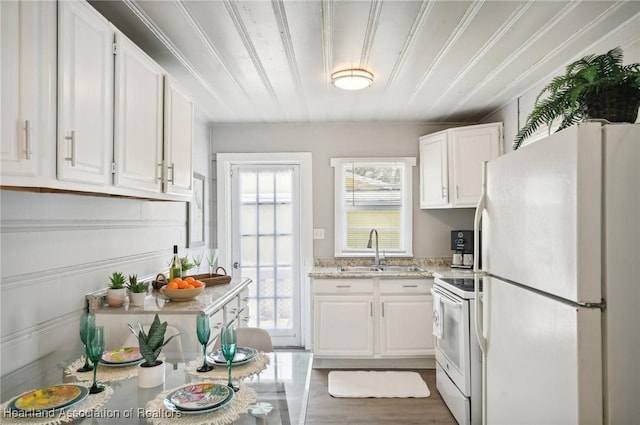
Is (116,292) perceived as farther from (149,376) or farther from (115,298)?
(149,376)

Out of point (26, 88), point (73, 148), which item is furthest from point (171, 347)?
point (26, 88)

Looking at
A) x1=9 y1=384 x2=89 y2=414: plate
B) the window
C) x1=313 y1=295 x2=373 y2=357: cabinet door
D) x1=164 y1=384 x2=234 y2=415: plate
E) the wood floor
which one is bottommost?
the wood floor

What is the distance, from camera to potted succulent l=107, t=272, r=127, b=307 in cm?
223

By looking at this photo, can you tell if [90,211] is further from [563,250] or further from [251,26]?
[563,250]

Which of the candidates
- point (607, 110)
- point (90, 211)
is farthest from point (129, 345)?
point (607, 110)

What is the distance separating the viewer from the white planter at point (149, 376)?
1.45 meters

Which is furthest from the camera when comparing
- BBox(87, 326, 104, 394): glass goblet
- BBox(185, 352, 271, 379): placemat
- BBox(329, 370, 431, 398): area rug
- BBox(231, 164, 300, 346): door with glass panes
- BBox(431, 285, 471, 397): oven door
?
BBox(231, 164, 300, 346): door with glass panes

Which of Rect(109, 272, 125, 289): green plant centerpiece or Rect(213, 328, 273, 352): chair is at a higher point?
Rect(109, 272, 125, 289): green plant centerpiece

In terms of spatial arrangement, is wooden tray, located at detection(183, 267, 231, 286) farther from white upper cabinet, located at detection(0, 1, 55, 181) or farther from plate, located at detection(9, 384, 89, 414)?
white upper cabinet, located at detection(0, 1, 55, 181)

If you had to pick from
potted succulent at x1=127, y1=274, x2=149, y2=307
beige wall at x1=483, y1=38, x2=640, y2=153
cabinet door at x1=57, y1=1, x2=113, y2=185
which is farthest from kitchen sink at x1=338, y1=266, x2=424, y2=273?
cabinet door at x1=57, y1=1, x2=113, y2=185

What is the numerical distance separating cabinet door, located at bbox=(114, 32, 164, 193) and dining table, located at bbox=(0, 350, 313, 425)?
833 mm

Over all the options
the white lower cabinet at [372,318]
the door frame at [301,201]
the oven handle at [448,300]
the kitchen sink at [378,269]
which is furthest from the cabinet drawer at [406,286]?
the door frame at [301,201]

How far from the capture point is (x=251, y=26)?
2076mm

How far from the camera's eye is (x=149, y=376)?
4.76ft
